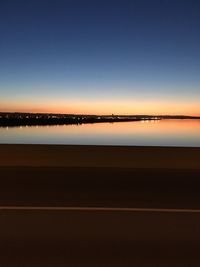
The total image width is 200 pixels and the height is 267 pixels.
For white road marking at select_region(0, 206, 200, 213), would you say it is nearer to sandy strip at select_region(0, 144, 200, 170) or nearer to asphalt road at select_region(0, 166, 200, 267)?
asphalt road at select_region(0, 166, 200, 267)

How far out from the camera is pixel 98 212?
9.66 meters

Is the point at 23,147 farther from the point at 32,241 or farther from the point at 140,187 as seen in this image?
the point at 32,241

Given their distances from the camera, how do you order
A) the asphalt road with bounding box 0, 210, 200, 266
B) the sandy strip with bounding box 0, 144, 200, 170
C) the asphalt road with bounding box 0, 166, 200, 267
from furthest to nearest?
the sandy strip with bounding box 0, 144, 200, 170, the asphalt road with bounding box 0, 166, 200, 267, the asphalt road with bounding box 0, 210, 200, 266

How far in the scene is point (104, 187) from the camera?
12977mm

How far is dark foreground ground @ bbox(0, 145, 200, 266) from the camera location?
699 centimetres

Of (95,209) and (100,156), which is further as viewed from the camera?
(100,156)

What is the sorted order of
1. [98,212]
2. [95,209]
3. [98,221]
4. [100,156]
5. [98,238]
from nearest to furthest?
[98,238]
[98,221]
[98,212]
[95,209]
[100,156]

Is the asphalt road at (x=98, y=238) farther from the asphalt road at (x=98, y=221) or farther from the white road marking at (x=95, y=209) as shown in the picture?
the white road marking at (x=95, y=209)

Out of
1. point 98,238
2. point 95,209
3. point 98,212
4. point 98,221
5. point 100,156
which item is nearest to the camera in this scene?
point 98,238

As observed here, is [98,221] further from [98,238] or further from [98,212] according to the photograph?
[98,238]

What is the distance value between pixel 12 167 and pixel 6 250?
1005cm

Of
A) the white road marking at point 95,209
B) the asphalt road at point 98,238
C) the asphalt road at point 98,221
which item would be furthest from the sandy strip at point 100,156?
the asphalt road at point 98,238

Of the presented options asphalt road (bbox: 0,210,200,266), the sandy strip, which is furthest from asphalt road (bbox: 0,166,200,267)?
the sandy strip

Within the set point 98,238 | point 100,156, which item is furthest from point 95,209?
point 100,156
